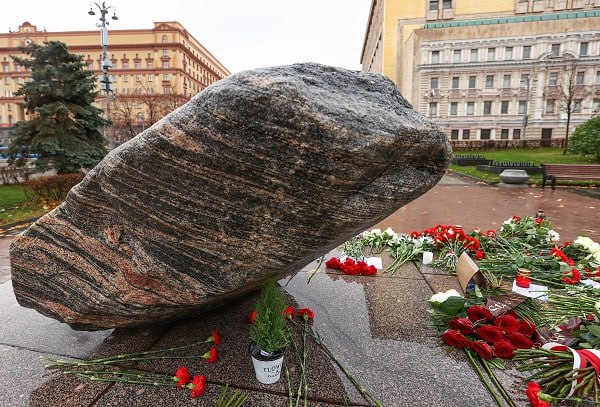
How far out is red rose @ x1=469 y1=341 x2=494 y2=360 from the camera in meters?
2.33

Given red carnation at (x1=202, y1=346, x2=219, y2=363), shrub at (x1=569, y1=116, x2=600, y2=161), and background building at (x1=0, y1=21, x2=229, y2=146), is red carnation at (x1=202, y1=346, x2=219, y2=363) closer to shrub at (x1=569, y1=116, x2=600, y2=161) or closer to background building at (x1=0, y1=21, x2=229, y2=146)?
shrub at (x1=569, y1=116, x2=600, y2=161)

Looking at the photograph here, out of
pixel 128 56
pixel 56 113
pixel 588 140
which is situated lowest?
pixel 588 140

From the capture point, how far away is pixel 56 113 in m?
13.0

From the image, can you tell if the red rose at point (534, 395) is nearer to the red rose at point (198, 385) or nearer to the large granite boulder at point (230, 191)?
the large granite boulder at point (230, 191)

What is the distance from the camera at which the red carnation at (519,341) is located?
2.39 meters

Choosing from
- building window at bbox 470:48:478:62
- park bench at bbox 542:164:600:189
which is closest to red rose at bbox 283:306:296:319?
park bench at bbox 542:164:600:189

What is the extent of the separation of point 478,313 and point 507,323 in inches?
7.4

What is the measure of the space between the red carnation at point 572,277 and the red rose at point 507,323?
1.37 m

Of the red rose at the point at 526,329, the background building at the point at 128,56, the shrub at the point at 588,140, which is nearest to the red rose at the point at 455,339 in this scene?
the red rose at the point at 526,329

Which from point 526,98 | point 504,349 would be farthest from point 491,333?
point 526,98

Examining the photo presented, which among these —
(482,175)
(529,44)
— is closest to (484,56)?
(529,44)

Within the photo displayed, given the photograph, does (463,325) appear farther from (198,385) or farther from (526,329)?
(198,385)

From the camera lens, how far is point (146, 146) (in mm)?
1766

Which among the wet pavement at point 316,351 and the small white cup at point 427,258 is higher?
the small white cup at point 427,258
